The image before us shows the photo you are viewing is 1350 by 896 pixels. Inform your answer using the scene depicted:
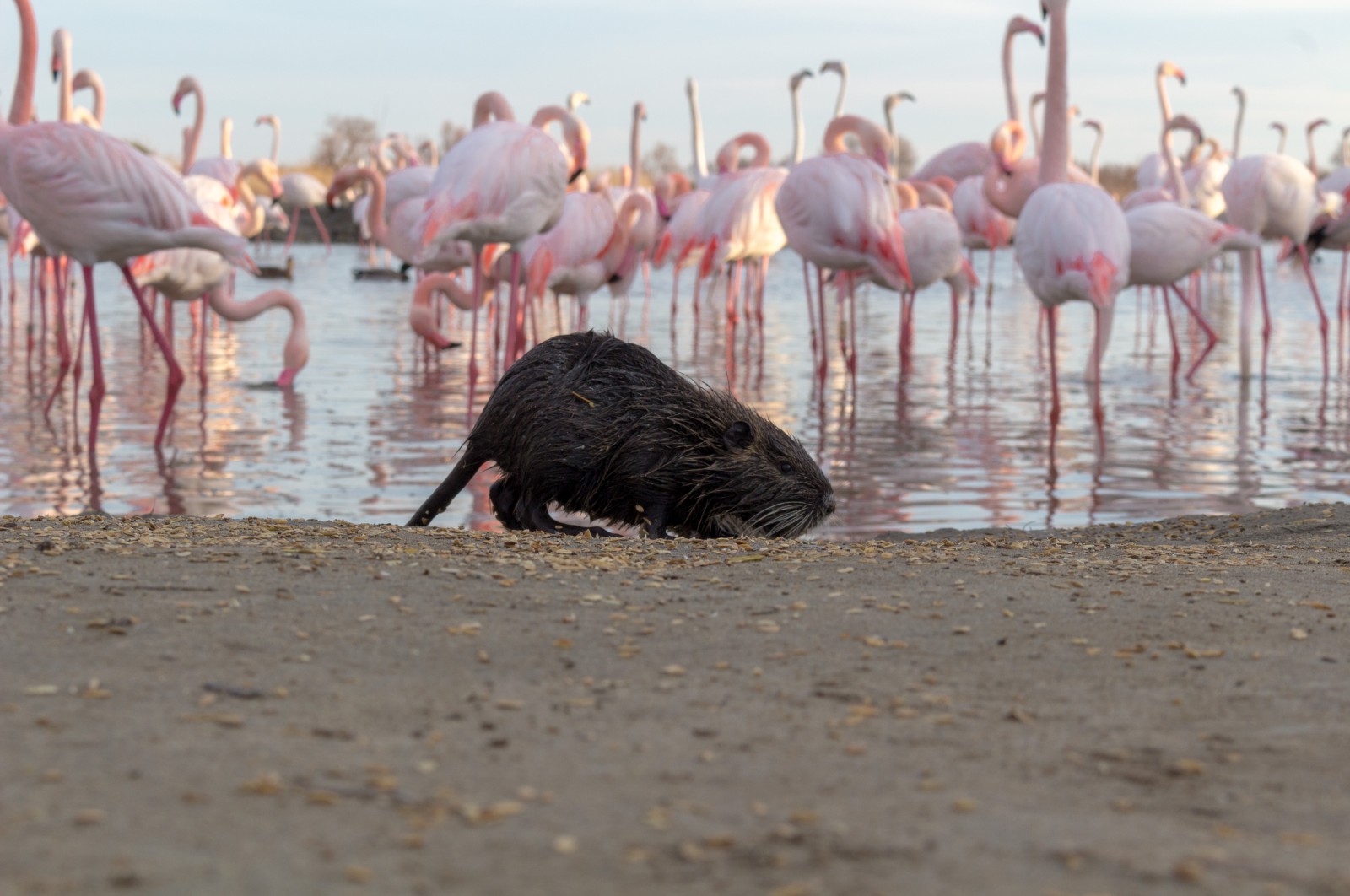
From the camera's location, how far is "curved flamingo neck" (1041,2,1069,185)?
10922 millimetres

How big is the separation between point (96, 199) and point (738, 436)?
4.73m

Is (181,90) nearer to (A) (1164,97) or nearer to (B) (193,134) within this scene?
(B) (193,134)

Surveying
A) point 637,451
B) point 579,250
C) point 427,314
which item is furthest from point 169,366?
point 579,250

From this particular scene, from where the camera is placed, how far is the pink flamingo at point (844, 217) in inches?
450

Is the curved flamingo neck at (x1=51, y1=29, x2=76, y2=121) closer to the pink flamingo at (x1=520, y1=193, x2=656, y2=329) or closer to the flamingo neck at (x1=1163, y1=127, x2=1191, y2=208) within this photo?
the pink flamingo at (x1=520, y1=193, x2=656, y2=329)

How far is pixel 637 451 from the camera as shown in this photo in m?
4.94

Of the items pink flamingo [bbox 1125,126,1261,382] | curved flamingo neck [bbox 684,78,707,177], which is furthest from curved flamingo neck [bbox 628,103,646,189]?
pink flamingo [bbox 1125,126,1261,382]

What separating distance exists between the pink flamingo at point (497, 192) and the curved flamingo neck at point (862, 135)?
407 cm

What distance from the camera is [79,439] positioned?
8.70 metres

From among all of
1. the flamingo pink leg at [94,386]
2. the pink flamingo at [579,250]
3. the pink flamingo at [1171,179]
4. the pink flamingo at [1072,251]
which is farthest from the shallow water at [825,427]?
the pink flamingo at [1171,179]

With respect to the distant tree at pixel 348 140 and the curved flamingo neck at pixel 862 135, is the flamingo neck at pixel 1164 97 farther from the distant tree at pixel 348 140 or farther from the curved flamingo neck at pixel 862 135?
the distant tree at pixel 348 140

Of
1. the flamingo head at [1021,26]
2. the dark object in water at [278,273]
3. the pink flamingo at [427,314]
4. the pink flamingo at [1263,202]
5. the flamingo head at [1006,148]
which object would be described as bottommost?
the pink flamingo at [427,314]

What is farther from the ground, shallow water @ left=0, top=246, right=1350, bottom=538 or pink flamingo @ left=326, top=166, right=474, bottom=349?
pink flamingo @ left=326, top=166, right=474, bottom=349

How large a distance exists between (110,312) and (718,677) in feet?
59.9
